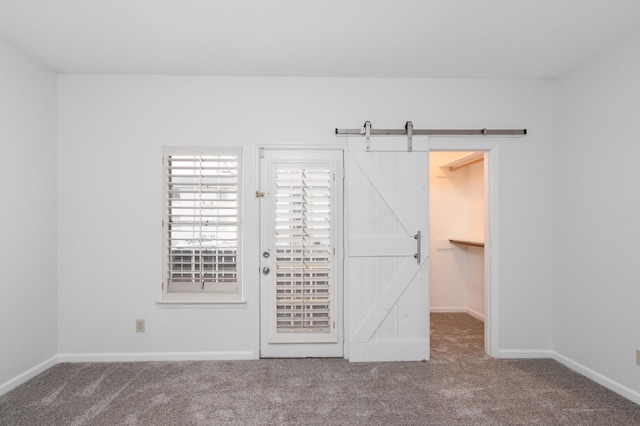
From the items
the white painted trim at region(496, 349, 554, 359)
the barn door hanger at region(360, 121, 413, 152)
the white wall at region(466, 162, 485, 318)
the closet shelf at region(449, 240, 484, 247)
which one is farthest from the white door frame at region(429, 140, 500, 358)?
the white wall at region(466, 162, 485, 318)

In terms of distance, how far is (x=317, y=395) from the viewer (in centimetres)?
267

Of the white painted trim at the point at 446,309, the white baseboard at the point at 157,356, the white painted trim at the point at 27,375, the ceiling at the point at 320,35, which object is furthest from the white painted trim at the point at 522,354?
the white painted trim at the point at 27,375

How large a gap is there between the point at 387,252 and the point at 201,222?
1741 millimetres

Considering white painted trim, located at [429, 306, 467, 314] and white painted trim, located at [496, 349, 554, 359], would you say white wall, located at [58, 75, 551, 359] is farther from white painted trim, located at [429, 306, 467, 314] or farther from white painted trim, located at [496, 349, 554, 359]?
white painted trim, located at [429, 306, 467, 314]

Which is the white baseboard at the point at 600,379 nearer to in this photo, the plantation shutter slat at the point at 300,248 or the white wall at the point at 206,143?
the white wall at the point at 206,143

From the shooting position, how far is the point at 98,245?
11.0 ft

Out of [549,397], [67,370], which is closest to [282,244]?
[67,370]

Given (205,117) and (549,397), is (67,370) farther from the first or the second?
(549,397)

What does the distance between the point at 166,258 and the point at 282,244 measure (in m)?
1.08

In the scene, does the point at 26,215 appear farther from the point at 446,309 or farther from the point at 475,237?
the point at 475,237

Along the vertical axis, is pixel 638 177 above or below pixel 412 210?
above

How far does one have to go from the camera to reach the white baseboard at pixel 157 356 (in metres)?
3.31

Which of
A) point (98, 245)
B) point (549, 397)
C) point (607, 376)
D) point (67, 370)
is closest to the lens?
point (549, 397)

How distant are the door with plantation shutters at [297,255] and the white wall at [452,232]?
2.32 m
